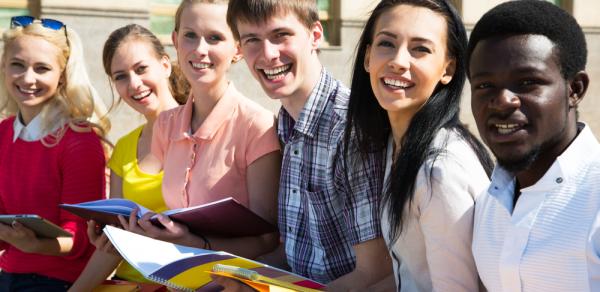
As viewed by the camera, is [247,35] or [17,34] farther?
[17,34]

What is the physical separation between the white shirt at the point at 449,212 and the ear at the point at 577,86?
387 mm

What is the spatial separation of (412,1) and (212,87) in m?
1.13

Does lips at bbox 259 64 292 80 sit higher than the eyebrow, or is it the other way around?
the eyebrow

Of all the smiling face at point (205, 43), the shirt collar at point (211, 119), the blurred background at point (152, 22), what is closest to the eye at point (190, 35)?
the smiling face at point (205, 43)

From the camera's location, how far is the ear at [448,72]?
2463 mm

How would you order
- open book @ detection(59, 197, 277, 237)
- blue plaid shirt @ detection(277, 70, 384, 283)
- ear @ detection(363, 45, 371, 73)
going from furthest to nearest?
open book @ detection(59, 197, 277, 237) < blue plaid shirt @ detection(277, 70, 384, 283) < ear @ detection(363, 45, 371, 73)

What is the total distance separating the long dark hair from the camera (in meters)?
2.36

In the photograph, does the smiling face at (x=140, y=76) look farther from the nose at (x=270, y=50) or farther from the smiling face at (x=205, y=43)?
the nose at (x=270, y=50)

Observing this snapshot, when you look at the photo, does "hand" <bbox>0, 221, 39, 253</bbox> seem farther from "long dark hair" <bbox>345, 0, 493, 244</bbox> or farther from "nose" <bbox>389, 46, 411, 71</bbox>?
"nose" <bbox>389, 46, 411, 71</bbox>

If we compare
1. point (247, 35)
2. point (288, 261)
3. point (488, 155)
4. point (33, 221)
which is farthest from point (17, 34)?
point (488, 155)

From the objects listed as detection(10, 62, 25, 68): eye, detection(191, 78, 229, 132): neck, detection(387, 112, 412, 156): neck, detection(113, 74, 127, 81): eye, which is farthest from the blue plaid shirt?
detection(10, 62, 25, 68): eye

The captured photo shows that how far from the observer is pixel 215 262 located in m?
2.54

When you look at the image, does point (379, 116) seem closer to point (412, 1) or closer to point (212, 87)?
point (412, 1)

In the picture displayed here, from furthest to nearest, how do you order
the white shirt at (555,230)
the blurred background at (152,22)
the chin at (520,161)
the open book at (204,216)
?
1. the blurred background at (152,22)
2. the open book at (204,216)
3. the chin at (520,161)
4. the white shirt at (555,230)
